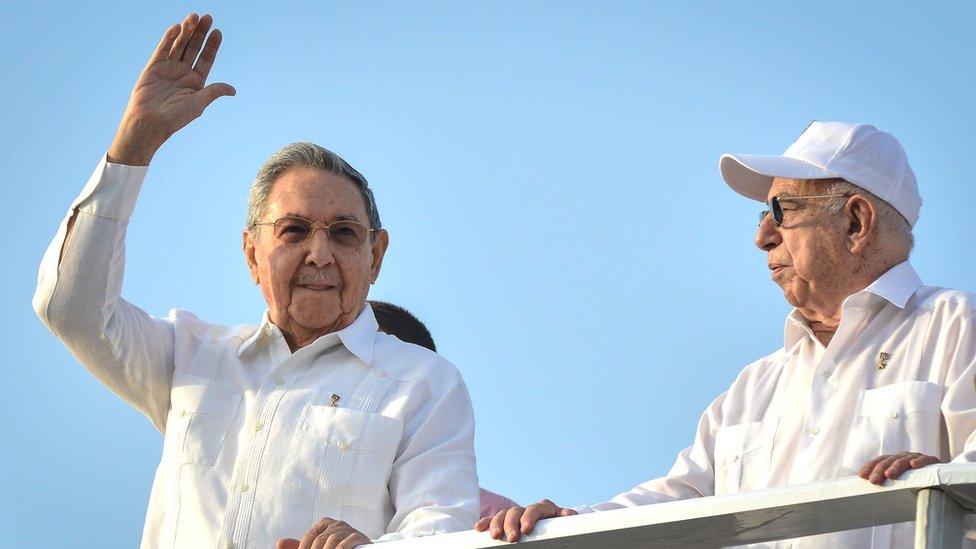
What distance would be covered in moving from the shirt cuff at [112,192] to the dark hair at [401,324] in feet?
6.72

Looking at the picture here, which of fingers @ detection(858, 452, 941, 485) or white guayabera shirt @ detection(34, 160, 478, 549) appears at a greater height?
fingers @ detection(858, 452, 941, 485)

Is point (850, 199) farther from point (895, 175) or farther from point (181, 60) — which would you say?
point (181, 60)

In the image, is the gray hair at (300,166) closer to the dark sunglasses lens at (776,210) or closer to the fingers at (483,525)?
the dark sunglasses lens at (776,210)

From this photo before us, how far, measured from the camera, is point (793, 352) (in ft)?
17.3

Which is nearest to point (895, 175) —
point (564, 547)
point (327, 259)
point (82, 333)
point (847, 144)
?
point (847, 144)

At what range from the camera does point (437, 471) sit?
15.7 feet

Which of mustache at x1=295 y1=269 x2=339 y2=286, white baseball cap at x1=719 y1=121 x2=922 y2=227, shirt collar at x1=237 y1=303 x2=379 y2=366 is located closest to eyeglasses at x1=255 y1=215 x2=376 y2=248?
mustache at x1=295 y1=269 x2=339 y2=286

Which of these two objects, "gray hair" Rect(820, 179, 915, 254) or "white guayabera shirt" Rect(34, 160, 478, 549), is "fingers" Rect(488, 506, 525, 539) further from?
"gray hair" Rect(820, 179, 915, 254)

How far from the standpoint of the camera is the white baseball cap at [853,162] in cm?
534

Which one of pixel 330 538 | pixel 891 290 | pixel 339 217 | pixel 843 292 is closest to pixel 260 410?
pixel 339 217

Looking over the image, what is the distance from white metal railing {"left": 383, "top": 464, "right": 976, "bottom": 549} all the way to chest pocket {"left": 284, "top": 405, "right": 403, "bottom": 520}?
3.98 ft

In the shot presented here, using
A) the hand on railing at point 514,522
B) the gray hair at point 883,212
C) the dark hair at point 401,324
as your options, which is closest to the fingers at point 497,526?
the hand on railing at point 514,522

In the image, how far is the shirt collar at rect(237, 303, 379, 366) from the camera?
5195 mm

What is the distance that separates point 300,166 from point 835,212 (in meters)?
1.85
